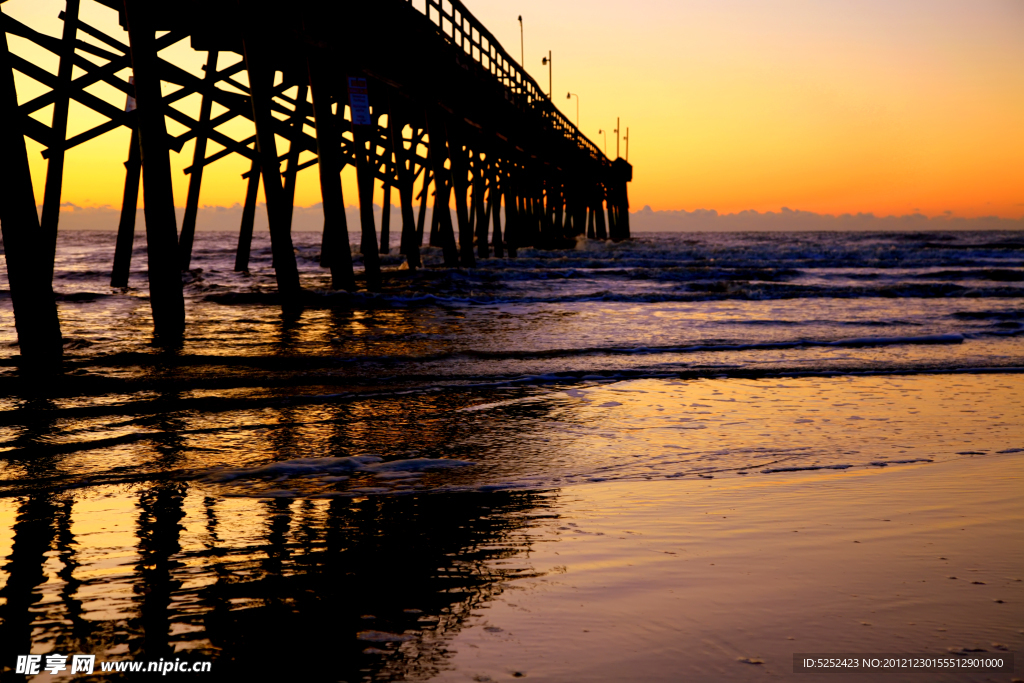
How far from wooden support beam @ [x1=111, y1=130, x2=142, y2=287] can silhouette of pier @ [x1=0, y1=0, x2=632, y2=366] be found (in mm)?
27

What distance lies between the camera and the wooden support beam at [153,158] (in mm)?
6699

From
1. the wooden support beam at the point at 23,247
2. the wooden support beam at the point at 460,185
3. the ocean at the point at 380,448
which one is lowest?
the ocean at the point at 380,448

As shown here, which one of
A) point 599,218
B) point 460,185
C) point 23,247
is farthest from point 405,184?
point 599,218

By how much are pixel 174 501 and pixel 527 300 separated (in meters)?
9.38

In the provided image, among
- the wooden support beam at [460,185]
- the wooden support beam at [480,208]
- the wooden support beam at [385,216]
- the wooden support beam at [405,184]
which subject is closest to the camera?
the wooden support beam at [405,184]

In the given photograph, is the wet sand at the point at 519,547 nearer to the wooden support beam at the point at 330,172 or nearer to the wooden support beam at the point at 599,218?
the wooden support beam at the point at 330,172

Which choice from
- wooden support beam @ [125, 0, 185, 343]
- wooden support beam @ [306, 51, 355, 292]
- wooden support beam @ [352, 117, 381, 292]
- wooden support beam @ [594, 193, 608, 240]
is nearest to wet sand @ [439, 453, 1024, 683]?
wooden support beam @ [125, 0, 185, 343]

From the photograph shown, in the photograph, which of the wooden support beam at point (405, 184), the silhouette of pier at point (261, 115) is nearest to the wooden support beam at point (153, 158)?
the silhouette of pier at point (261, 115)

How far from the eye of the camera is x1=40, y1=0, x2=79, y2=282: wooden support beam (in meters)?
9.07

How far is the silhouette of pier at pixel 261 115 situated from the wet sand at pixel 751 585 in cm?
500

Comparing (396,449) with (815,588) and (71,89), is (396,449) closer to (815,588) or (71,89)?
(815,588)

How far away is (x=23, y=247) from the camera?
18.3 feet

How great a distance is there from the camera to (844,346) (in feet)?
24.3

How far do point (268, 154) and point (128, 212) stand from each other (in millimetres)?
4154
